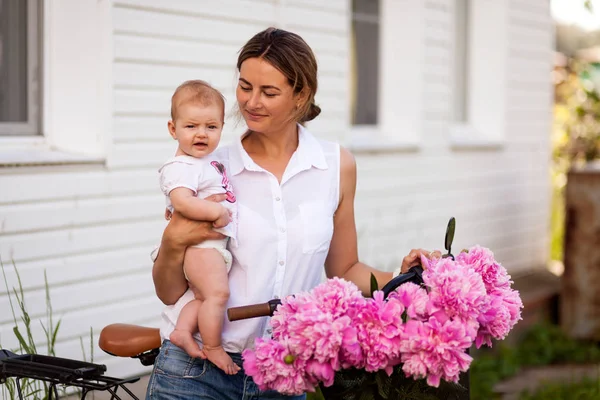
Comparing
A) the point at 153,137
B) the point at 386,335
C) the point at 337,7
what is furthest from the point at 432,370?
the point at 337,7

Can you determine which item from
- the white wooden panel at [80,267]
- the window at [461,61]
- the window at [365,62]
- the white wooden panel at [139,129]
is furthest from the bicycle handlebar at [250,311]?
the window at [461,61]

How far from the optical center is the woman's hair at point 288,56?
2.53 m

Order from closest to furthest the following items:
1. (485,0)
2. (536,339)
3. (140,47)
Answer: (140,47)
(536,339)
(485,0)

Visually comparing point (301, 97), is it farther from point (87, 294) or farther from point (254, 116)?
point (87, 294)

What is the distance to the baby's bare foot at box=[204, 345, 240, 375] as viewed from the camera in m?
2.46

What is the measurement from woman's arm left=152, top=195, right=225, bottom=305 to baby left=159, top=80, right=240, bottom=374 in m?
0.02

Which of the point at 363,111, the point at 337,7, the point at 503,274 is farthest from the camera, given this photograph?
the point at 363,111

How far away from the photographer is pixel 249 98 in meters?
2.54

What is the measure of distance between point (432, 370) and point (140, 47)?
10.9ft

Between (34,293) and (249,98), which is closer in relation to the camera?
(249,98)

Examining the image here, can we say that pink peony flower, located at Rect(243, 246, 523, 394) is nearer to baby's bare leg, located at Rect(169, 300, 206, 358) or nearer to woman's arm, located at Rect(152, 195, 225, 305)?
baby's bare leg, located at Rect(169, 300, 206, 358)

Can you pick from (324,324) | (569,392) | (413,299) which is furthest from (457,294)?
(569,392)

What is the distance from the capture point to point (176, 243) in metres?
2.52

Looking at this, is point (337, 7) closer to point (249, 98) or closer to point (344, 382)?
point (249, 98)
